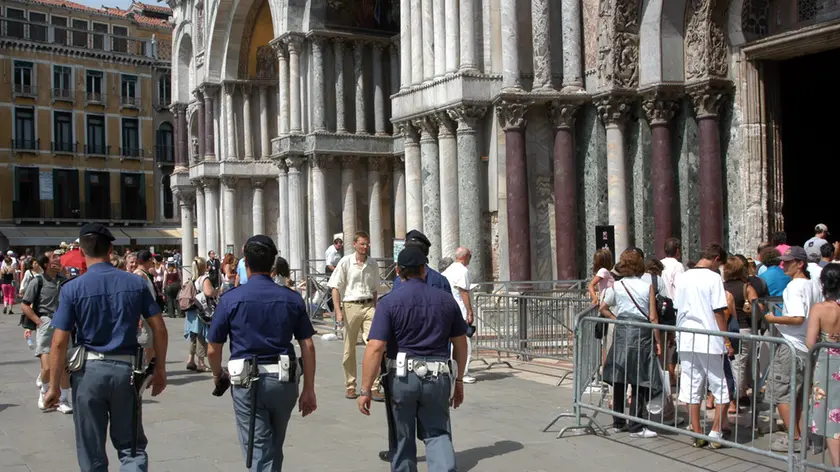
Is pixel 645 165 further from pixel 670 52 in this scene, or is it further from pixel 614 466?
pixel 614 466

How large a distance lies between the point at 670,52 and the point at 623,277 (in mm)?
7146

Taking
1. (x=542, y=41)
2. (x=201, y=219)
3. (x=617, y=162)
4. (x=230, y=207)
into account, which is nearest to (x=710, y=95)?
(x=617, y=162)

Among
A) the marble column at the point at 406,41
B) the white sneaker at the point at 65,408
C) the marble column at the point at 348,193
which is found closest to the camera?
the white sneaker at the point at 65,408

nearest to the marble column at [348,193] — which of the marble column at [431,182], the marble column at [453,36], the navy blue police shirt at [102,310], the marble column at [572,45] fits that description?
the marble column at [431,182]

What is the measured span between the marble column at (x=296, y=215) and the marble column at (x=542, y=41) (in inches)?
408

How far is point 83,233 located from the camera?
6238mm

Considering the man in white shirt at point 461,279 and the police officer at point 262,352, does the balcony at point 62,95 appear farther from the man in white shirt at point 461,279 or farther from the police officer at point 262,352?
the police officer at point 262,352

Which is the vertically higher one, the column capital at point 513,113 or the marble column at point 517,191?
the column capital at point 513,113

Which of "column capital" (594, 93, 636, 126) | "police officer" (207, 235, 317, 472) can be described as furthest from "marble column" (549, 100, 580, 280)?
"police officer" (207, 235, 317, 472)

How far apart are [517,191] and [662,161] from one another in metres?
2.49

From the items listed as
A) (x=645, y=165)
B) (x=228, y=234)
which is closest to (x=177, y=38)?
(x=228, y=234)

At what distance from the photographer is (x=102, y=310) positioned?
19.8ft

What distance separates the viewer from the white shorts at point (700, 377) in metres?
7.79

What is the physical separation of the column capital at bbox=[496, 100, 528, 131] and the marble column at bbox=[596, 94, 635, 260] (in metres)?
1.29
